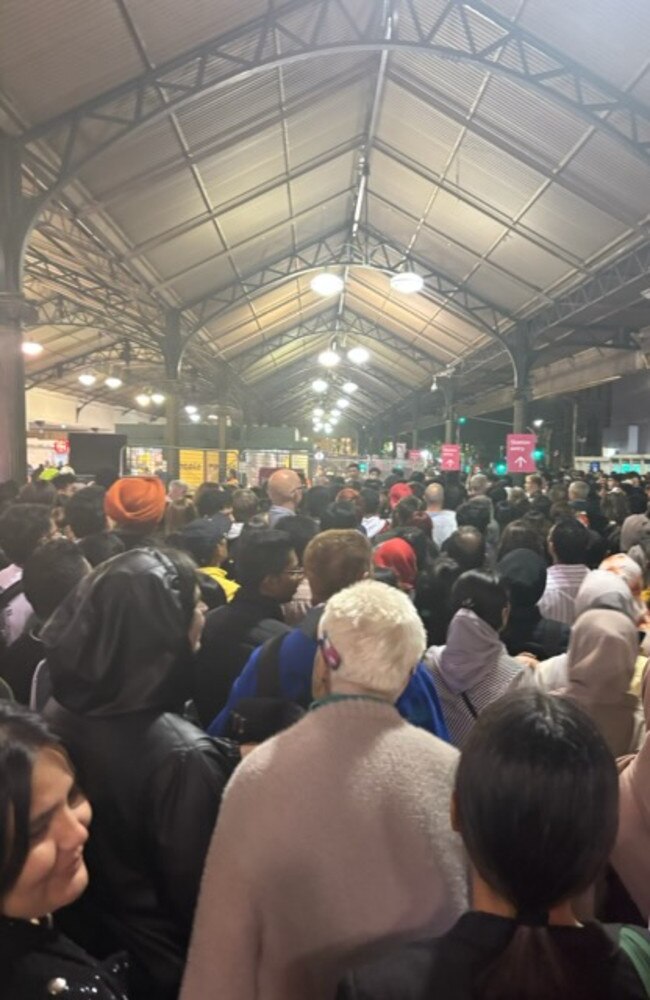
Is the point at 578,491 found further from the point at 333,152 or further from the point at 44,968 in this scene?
the point at 44,968

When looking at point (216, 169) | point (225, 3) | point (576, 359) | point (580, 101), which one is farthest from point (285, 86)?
point (576, 359)

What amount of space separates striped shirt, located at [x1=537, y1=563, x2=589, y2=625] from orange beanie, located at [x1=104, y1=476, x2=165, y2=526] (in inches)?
95.2

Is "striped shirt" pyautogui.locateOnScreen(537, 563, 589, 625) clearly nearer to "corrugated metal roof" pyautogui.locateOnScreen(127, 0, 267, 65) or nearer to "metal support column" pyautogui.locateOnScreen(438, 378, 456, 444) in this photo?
"corrugated metal roof" pyautogui.locateOnScreen(127, 0, 267, 65)

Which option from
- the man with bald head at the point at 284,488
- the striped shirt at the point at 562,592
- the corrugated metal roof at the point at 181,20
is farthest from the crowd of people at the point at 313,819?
the corrugated metal roof at the point at 181,20

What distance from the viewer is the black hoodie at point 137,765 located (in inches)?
59.7

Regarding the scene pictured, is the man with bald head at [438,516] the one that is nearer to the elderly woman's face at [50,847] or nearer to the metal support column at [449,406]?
the elderly woman's face at [50,847]

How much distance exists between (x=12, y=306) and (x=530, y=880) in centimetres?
722

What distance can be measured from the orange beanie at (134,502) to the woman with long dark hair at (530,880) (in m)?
3.15

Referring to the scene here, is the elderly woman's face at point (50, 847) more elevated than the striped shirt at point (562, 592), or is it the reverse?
the elderly woman's face at point (50, 847)

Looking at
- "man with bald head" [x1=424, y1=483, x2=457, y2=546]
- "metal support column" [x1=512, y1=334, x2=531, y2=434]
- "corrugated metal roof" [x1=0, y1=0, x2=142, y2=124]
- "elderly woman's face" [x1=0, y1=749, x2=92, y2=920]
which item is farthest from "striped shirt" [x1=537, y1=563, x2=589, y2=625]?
"metal support column" [x1=512, y1=334, x2=531, y2=434]

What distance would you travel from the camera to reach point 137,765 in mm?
1562

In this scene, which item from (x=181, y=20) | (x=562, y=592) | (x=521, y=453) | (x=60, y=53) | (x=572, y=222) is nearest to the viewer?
(x=562, y=592)

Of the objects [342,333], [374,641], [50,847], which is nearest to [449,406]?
[342,333]

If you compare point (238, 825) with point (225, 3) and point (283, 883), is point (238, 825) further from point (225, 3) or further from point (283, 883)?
point (225, 3)
